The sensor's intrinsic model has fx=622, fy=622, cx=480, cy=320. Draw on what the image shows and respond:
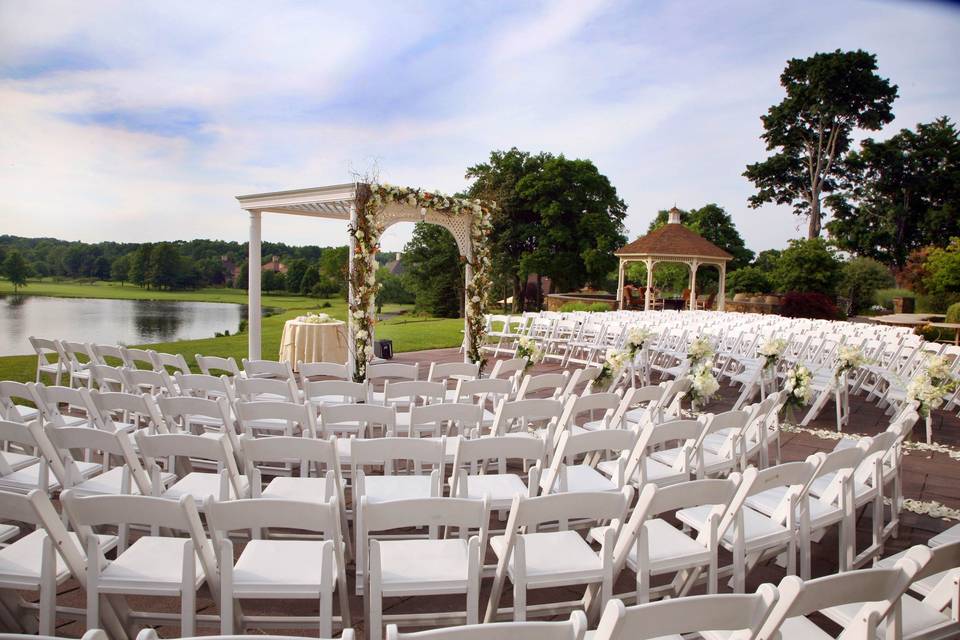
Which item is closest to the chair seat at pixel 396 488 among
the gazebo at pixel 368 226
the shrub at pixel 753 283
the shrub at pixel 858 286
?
the gazebo at pixel 368 226

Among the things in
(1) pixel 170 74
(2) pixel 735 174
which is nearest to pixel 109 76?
Answer: (1) pixel 170 74

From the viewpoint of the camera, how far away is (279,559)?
2.42 metres

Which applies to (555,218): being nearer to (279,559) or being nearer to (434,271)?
(434,271)

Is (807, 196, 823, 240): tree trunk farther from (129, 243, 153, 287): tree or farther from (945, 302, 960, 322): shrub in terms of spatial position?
(129, 243, 153, 287): tree

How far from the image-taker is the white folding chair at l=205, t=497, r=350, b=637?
80.4 inches

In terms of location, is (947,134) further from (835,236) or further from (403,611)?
(403,611)

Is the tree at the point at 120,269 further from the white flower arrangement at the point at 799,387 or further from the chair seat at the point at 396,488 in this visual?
the white flower arrangement at the point at 799,387

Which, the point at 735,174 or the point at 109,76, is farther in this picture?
the point at 735,174

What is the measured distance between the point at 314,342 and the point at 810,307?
1892cm

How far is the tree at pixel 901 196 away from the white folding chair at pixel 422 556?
37.5m

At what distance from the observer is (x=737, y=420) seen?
3.89 meters

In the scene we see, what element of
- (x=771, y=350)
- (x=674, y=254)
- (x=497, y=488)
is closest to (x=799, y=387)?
(x=771, y=350)

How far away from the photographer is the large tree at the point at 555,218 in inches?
1193

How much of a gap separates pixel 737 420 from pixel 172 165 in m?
17.6
